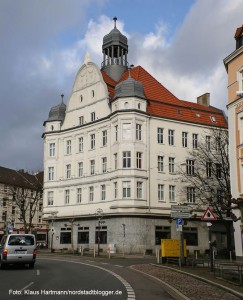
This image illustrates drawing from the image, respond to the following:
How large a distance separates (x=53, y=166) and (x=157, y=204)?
54.2 feet

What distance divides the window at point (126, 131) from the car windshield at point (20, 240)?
28.9m

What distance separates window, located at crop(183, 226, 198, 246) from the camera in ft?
175

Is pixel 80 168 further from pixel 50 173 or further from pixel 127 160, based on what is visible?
pixel 127 160

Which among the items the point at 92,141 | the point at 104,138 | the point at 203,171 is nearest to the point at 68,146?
the point at 92,141

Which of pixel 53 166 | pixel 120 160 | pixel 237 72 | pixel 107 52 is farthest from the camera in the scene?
pixel 107 52

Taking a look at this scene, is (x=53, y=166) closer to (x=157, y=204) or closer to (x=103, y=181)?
(x=103, y=181)

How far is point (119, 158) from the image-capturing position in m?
50.7

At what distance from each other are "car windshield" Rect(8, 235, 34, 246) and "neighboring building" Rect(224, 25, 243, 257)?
1268 centimetres

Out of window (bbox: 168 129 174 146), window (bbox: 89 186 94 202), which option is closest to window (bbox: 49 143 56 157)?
window (bbox: 89 186 94 202)

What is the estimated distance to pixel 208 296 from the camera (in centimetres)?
1311

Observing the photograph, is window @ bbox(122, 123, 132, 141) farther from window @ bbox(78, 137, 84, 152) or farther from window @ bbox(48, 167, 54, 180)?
window @ bbox(48, 167, 54, 180)

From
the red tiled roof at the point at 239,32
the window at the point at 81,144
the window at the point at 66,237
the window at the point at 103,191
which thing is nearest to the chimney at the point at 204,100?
the window at the point at 81,144

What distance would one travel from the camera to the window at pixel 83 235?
5450 centimetres

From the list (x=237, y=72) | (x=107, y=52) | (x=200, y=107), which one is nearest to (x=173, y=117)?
(x=200, y=107)
